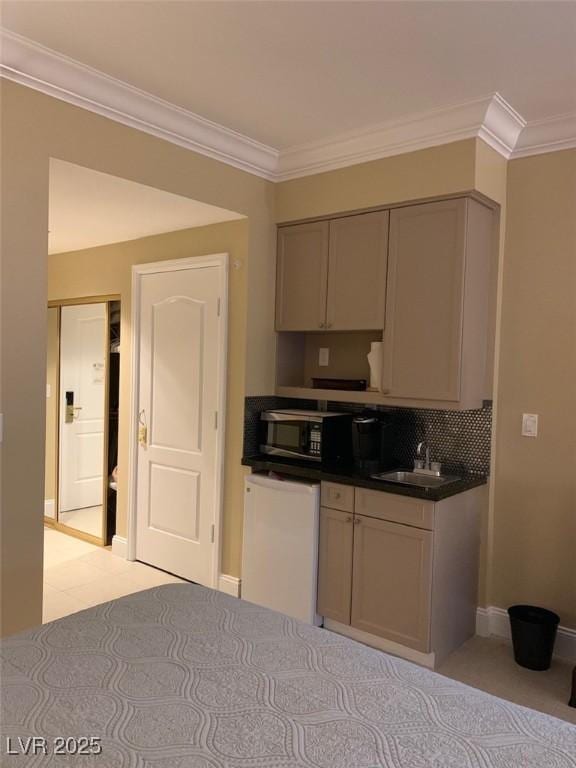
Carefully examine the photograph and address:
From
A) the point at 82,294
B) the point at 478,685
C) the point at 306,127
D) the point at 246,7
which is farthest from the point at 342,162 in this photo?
the point at 478,685

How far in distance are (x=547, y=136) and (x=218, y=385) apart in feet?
7.54

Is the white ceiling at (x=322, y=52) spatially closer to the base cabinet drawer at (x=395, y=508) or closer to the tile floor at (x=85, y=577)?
the base cabinet drawer at (x=395, y=508)

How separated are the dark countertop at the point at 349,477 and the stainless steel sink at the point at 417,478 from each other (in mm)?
57

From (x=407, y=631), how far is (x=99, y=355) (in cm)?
330

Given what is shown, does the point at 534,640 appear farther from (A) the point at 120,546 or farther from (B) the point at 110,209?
(B) the point at 110,209

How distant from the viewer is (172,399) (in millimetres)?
4164

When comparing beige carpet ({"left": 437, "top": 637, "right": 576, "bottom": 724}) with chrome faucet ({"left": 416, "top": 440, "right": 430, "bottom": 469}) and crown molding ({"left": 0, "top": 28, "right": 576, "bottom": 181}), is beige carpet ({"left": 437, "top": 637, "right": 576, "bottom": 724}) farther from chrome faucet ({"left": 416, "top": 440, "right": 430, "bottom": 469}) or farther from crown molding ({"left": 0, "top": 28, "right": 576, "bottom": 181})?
crown molding ({"left": 0, "top": 28, "right": 576, "bottom": 181})

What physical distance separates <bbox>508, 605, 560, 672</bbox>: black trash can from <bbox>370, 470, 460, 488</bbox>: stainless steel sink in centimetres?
76

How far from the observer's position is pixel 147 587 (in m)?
3.98

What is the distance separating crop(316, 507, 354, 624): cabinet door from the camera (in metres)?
3.21

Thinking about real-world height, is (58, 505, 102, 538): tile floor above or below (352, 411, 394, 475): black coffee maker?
below

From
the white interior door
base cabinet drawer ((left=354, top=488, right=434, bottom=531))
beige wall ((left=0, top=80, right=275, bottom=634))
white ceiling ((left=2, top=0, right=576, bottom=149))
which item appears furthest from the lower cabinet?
the white interior door

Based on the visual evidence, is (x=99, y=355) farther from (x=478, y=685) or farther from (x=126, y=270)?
(x=478, y=685)

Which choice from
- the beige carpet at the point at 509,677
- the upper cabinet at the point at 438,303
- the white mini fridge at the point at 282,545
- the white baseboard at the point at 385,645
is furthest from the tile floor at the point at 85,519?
the beige carpet at the point at 509,677
